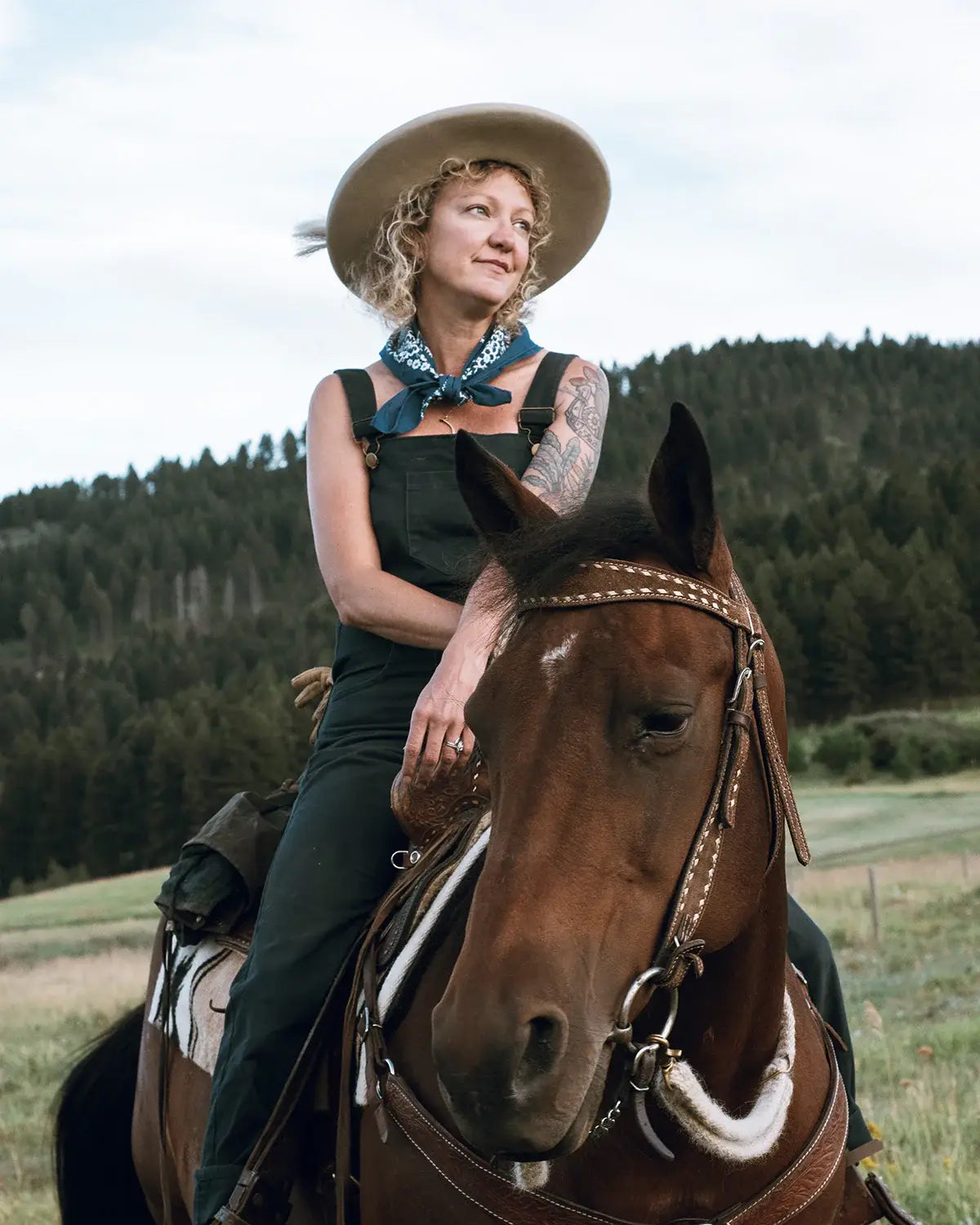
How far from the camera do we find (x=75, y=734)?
76688 mm

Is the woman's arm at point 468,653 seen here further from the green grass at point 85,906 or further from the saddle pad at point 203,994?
the green grass at point 85,906

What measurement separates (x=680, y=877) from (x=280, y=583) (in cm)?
12670

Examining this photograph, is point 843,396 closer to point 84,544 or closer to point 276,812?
point 84,544

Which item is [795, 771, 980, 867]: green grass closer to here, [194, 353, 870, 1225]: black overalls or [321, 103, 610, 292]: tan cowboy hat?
[321, 103, 610, 292]: tan cowboy hat

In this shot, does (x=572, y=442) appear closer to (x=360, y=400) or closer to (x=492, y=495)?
(x=360, y=400)

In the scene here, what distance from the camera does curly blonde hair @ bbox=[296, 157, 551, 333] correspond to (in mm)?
4414

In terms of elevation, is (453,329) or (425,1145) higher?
(453,329)

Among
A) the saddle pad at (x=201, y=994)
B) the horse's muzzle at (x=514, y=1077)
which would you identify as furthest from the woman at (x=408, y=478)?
the horse's muzzle at (x=514, y=1077)

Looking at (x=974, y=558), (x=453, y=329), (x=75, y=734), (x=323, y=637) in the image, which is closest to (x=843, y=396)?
Answer: (x=974, y=558)

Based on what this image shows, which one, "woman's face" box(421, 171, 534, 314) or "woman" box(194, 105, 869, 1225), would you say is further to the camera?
"woman's face" box(421, 171, 534, 314)

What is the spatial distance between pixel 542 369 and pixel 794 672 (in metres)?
73.9

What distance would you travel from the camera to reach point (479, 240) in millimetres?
4316

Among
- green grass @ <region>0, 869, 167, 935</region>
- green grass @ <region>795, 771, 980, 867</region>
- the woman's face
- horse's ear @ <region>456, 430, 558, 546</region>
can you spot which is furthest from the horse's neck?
green grass @ <region>0, 869, 167, 935</region>

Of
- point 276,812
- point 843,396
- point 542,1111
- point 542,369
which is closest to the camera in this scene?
point 542,1111
